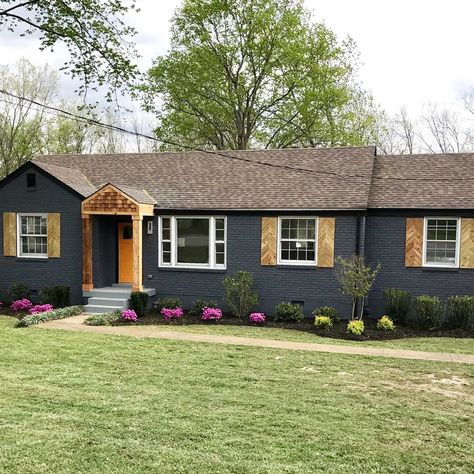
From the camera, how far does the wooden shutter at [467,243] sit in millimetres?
13648

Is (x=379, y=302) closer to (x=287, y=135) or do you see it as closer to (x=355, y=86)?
(x=287, y=135)

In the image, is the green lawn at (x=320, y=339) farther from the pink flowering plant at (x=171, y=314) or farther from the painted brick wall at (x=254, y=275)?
the painted brick wall at (x=254, y=275)

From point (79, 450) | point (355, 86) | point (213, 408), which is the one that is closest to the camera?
point (79, 450)

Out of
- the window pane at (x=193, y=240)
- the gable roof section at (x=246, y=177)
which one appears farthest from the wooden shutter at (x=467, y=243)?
the window pane at (x=193, y=240)

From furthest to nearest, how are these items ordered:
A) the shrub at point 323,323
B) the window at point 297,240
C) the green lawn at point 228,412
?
the window at point 297,240, the shrub at point 323,323, the green lawn at point 228,412

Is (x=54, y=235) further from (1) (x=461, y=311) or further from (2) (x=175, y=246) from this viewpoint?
(1) (x=461, y=311)

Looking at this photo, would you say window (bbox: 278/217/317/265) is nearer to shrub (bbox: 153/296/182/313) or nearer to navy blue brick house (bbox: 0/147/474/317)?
navy blue brick house (bbox: 0/147/474/317)

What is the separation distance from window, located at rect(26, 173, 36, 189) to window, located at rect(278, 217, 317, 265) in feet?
27.2

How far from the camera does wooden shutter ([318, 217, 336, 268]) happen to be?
14.2 m

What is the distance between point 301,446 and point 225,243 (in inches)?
398

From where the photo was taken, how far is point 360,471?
486cm

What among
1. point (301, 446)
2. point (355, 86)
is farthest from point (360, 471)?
point (355, 86)

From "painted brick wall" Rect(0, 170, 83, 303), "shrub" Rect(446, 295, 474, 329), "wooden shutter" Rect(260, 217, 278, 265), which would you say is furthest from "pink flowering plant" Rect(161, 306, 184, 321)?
"shrub" Rect(446, 295, 474, 329)

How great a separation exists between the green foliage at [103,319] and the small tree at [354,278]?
640 cm
